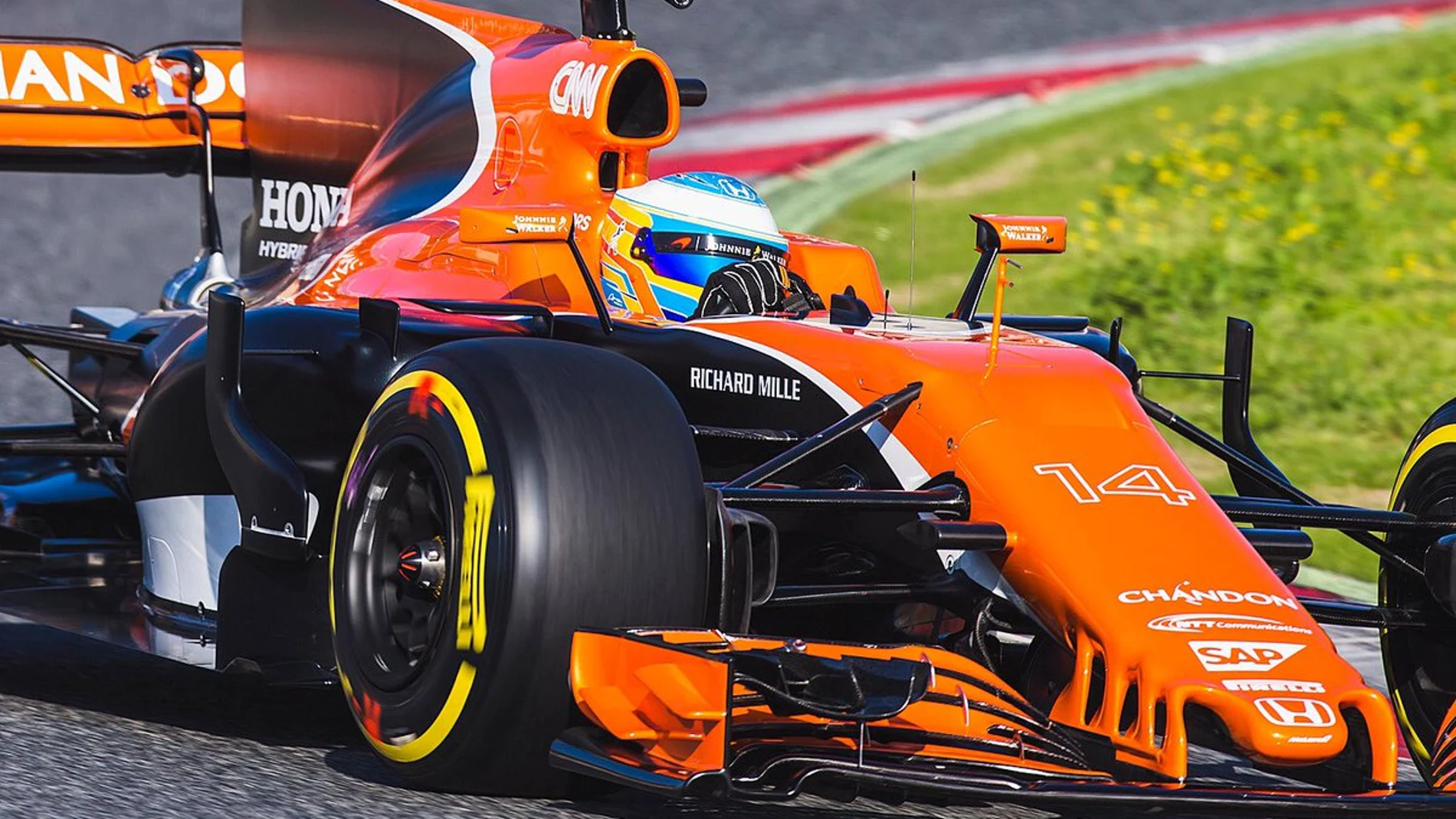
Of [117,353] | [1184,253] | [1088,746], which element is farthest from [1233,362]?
[1184,253]

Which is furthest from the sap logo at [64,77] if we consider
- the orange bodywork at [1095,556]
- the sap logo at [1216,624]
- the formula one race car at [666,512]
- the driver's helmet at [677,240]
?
the sap logo at [1216,624]

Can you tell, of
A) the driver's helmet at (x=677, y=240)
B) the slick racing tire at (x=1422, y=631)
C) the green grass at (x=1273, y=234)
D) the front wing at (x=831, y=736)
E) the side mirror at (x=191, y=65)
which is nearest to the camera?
the front wing at (x=831, y=736)

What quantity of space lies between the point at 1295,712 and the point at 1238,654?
0.16 metres

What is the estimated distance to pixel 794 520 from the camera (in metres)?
4.79

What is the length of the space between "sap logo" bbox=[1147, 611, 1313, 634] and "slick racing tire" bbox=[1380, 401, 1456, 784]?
116 cm

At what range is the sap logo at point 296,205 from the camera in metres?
→ 7.20

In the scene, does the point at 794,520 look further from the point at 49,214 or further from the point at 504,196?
the point at 49,214

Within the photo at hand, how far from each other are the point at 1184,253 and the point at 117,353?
735cm

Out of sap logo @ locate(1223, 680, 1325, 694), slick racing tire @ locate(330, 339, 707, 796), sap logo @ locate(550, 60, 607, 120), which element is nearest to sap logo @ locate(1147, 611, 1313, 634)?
sap logo @ locate(1223, 680, 1325, 694)

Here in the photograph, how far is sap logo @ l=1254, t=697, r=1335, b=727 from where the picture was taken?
12.5 ft

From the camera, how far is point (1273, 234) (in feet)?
41.4

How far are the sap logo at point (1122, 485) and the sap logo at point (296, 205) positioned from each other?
344 cm

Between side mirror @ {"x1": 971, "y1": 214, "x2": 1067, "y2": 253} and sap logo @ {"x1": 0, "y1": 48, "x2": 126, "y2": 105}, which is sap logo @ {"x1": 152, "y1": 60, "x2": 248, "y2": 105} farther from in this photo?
side mirror @ {"x1": 971, "y1": 214, "x2": 1067, "y2": 253}

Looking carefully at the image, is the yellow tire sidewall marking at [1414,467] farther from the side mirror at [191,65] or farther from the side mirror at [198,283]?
the side mirror at [191,65]
